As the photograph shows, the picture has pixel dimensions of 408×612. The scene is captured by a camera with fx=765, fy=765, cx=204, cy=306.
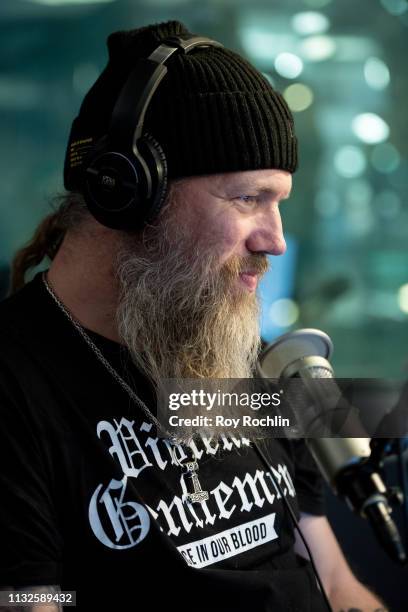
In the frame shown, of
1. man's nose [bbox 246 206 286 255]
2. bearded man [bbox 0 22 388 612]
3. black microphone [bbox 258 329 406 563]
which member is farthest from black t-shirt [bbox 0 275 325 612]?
man's nose [bbox 246 206 286 255]

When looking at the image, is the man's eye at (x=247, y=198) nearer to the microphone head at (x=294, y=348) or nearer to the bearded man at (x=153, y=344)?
the bearded man at (x=153, y=344)

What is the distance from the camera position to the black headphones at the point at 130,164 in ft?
3.42

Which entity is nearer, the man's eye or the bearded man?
the bearded man

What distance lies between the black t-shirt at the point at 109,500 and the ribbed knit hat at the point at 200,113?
268 mm

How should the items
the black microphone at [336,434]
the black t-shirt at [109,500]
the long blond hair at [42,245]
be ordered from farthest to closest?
the long blond hair at [42,245] → the black microphone at [336,434] → the black t-shirt at [109,500]

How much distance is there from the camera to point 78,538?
960mm

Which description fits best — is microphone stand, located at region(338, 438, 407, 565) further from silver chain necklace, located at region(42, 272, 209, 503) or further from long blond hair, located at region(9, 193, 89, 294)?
long blond hair, located at region(9, 193, 89, 294)

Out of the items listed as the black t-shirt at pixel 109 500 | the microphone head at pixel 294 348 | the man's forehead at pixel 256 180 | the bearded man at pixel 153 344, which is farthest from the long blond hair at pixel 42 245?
the microphone head at pixel 294 348

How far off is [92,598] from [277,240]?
1.81ft

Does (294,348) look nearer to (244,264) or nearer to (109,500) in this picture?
(244,264)

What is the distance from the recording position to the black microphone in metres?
1.04

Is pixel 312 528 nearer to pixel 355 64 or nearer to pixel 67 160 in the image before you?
pixel 67 160

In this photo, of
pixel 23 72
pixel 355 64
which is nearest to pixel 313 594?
pixel 23 72

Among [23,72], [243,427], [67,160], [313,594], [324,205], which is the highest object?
[23,72]
